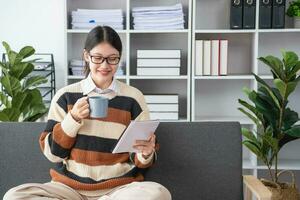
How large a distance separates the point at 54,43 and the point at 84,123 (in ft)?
5.45

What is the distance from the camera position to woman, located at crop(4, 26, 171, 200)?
1.95m

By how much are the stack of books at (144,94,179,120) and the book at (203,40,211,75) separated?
287 millimetres

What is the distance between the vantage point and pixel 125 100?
210cm

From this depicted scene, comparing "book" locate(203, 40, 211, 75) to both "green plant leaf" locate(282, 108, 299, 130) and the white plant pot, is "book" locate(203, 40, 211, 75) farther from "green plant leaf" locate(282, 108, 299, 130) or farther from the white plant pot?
"green plant leaf" locate(282, 108, 299, 130)

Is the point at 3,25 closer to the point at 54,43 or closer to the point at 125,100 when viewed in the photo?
the point at 54,43

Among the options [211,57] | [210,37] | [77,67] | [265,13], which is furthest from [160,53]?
[265,13]

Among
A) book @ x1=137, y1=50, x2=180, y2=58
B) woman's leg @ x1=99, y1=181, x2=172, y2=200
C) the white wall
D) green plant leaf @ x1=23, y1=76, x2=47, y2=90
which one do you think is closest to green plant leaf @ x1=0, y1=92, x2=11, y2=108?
green plant leaf @ x1=23, y1=76, x2=47, y2=90

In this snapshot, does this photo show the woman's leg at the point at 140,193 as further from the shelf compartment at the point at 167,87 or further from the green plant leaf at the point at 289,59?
the shelf compartment at the point at 167,87

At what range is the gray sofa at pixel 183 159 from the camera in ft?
7.08

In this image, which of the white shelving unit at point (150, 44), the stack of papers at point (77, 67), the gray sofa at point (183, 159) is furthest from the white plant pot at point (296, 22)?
the stack of papers at point (77, 67)

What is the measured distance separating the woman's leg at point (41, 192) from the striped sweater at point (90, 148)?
0.14 feet

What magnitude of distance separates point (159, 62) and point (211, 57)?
1.24ft

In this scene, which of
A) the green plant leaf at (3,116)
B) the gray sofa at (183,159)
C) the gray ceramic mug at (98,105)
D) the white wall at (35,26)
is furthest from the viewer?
the white wall at (35,26)

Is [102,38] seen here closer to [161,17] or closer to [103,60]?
[103,60]
